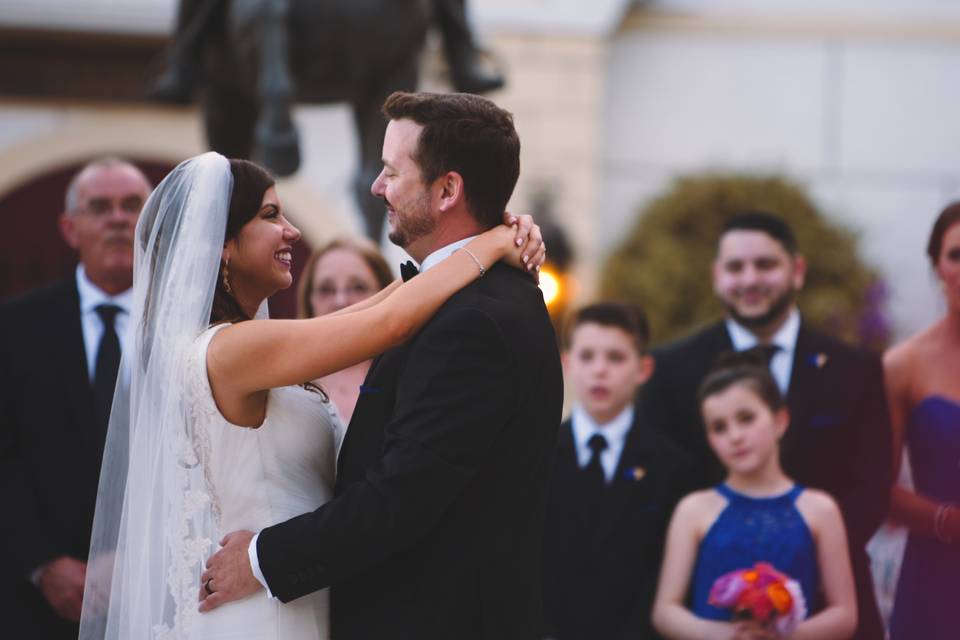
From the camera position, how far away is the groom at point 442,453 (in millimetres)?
2730

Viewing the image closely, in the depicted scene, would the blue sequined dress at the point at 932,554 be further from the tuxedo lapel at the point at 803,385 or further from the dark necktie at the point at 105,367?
the dark necktie at the point at 105,367

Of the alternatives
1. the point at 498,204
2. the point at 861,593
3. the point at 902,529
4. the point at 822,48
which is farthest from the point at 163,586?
the point at 822,48

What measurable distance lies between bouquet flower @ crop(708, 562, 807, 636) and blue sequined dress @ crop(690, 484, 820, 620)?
0.19m

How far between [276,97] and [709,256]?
22.1 ft

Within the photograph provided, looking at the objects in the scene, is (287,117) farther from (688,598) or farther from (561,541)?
(688,598)

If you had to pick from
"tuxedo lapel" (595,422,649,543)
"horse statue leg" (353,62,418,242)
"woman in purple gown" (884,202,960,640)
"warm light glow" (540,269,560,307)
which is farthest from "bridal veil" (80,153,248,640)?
"warm light glow" (540,269,560,307)

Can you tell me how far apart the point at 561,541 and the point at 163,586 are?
1.82m

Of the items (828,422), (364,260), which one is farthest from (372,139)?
(828,422)

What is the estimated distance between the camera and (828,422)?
14.8 ft

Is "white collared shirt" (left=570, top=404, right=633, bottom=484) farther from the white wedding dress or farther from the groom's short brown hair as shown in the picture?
the groom's short brown hair

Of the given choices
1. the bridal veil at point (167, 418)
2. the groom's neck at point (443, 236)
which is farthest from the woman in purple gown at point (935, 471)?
the bridal veil at point (167, 418)

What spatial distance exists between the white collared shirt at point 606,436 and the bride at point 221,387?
5.25 feet

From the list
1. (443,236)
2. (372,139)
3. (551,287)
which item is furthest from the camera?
(551,287)

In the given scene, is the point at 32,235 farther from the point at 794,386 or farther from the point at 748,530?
the point at 748,530
